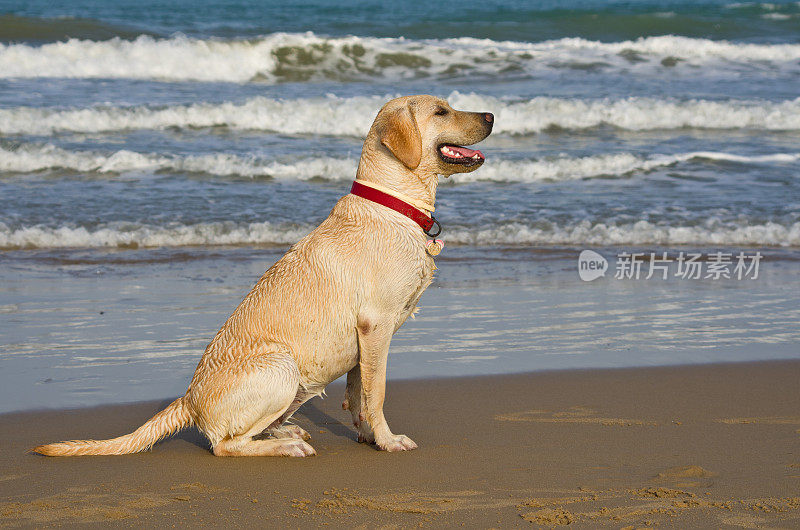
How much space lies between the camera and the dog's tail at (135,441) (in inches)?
164

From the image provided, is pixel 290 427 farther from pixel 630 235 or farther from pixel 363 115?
pixel 363 115

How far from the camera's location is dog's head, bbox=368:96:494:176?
436 centimetres

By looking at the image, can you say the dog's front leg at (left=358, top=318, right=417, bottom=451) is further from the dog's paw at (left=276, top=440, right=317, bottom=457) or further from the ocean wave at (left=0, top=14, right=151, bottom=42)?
the ocean wave at (left=0, top=14, right=151, bottom=42)

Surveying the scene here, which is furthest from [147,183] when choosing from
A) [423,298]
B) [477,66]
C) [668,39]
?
[668,39]

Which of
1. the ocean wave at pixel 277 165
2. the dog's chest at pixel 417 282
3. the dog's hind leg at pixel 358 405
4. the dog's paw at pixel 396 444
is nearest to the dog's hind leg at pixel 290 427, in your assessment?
the dog's hind leg at pixel 358 405

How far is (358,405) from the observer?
4598 mm

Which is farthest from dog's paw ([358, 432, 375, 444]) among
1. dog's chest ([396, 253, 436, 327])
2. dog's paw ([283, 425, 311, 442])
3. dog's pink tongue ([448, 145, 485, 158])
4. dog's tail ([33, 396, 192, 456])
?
dog's pink tongue ([448, 145, 485, 158])

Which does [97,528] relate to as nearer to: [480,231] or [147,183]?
[480,231]

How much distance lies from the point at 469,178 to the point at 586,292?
18.2ft

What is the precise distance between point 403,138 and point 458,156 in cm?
31

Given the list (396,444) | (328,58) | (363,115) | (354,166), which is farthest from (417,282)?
(328,58)

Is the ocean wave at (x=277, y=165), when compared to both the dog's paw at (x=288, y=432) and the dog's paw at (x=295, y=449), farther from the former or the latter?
the dog's paw at (x=295, y=449)

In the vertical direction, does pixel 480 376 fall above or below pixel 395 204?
below

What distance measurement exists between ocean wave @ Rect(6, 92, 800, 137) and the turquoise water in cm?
5
